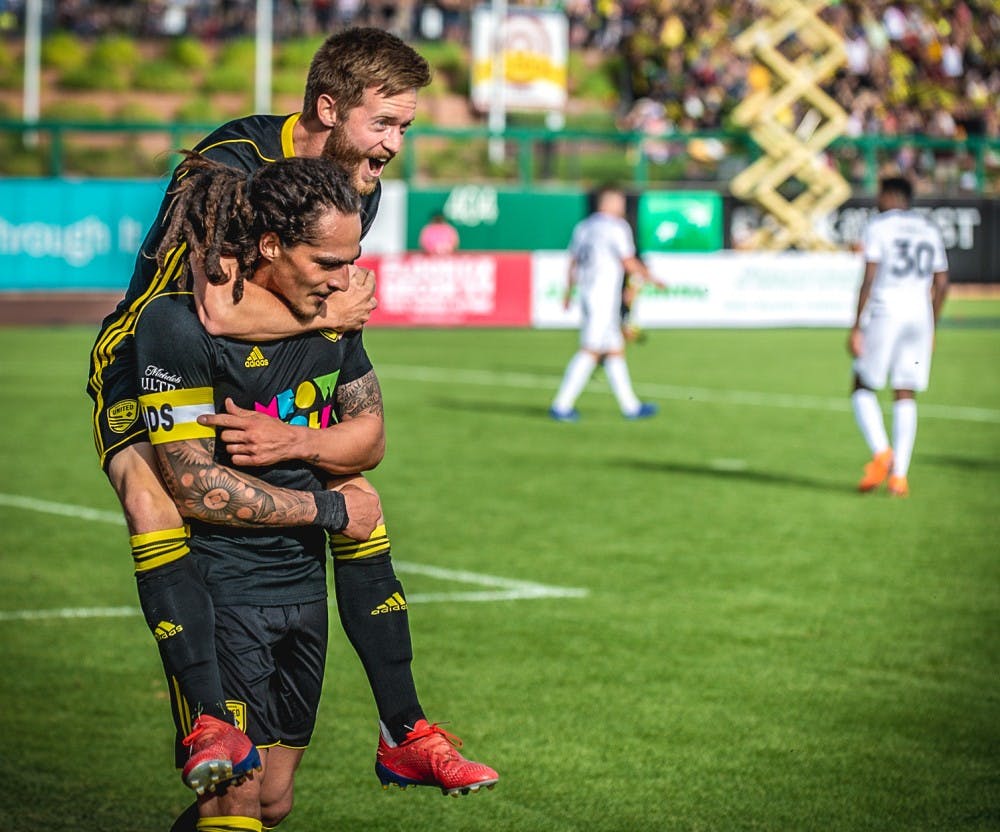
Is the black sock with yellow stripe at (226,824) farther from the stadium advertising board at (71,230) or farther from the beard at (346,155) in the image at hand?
the stadium advertising board at (71,230)

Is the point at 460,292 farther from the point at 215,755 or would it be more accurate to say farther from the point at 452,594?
the point at 215,755

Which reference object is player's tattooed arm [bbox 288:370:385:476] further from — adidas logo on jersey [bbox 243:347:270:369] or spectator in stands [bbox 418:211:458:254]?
spectator in stands [bbox 418:211:458:254]

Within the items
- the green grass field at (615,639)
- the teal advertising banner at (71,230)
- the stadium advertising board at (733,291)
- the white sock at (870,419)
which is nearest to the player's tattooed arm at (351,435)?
the green grass field at (615,639)

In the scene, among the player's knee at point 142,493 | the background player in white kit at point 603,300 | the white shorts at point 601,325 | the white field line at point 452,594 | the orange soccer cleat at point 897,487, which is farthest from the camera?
the white shorts at point 601,325

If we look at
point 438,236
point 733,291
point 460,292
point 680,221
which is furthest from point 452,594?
point 680,221

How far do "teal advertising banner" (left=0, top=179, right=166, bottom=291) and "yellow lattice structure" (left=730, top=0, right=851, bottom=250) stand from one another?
11.6m

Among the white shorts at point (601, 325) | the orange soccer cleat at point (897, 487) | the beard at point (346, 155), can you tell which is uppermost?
the beard at point (346, 155)

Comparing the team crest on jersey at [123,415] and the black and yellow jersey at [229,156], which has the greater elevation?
the black and yellow jersey at [229,156]

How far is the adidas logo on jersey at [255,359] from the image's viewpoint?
4289 mm

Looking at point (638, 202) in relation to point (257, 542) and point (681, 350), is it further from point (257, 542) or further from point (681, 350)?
point (257, 542)

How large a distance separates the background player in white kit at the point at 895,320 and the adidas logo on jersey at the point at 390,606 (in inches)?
351

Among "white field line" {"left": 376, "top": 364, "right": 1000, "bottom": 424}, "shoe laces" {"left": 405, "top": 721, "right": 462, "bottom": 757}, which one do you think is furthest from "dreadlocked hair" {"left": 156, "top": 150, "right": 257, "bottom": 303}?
"white field line" {"left": 376, "top": 364, "right": 1000, "bottom": 424}

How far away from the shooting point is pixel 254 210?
4.21 m

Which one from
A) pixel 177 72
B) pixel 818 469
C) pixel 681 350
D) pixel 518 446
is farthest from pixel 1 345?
pixel 177 72
